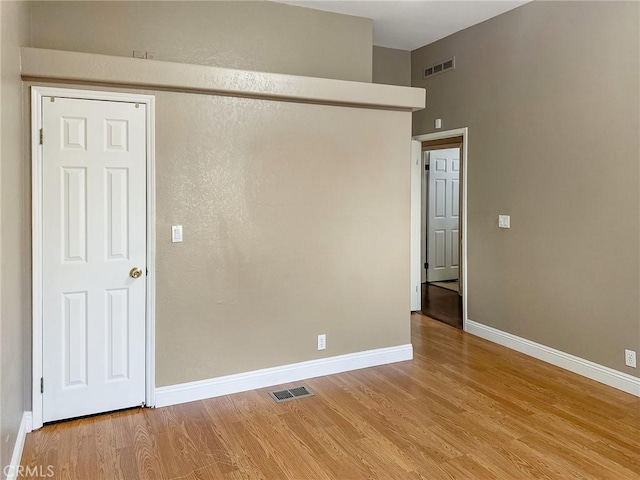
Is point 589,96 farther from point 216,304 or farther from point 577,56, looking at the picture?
point 216,304

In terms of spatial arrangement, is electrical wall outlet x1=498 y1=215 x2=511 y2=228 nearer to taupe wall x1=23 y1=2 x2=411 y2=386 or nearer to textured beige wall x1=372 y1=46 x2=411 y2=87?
taupe wall x1=23 y1=2 x2=411 y2=386

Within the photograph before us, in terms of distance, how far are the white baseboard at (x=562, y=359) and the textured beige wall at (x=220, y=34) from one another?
2849 mm

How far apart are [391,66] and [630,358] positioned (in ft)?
13.1

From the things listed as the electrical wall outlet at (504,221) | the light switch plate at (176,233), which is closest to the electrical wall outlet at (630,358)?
the electrical wall outlet at (504,221)

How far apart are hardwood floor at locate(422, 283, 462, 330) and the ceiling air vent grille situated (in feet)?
9.53

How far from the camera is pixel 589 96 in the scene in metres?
3.77

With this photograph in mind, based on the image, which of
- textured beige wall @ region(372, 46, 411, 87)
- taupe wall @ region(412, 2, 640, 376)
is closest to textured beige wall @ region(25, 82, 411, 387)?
taupe wall @ region(412, 2, 640, 376)

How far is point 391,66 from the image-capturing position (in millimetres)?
5652

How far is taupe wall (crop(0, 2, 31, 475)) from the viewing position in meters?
2.20

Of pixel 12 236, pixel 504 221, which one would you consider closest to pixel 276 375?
pixel 12 236

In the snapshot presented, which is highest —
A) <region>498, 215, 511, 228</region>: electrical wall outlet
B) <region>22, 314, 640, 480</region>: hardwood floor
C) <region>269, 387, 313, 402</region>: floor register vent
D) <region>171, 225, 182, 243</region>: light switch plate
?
<region>498, 215, 511, 228</region>: electrical wall outlet

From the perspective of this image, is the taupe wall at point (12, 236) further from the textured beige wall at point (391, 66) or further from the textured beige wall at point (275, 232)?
the textured beige wall at point (391, 66)

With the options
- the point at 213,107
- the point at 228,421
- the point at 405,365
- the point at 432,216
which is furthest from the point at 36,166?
the point at 432,216

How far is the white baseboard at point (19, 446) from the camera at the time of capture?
2300 mm
